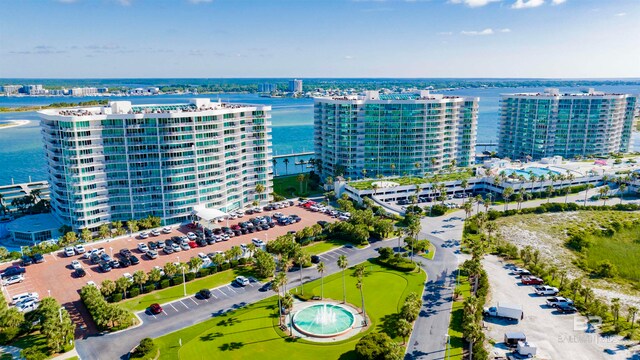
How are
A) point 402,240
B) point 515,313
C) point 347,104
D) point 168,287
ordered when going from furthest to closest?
point 347,104
point 402,240
point 168,287
point 515,313

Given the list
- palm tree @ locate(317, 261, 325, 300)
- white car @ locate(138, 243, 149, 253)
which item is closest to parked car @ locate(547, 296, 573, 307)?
palm tree @ locate(317, 261, 325, 300)

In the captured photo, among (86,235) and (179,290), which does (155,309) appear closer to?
(179,290)

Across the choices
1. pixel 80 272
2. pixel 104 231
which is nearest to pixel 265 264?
pixel 80 272

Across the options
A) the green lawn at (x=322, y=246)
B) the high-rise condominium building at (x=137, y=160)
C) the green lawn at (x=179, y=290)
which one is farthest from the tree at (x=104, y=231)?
the green lawn at (x=322, y=246)

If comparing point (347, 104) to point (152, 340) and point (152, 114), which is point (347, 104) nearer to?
point (152, 114)

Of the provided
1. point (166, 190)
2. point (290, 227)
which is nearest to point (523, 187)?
point (290, 227)
